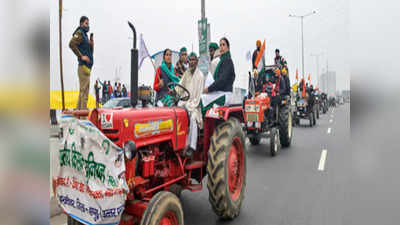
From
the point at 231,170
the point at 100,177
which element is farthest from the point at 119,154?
the point at 231,170

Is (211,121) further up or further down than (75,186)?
further up

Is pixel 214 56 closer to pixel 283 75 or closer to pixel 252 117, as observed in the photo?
pixel 252 117

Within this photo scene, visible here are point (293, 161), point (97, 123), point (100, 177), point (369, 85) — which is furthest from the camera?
point (293, 161)

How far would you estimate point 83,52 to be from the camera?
4.48 m

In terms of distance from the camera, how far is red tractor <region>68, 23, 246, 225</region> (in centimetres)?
227

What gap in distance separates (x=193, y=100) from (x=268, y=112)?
466cm

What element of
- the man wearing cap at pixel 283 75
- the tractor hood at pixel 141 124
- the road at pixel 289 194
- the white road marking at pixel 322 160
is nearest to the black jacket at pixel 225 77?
the tractor hood at pixel 141 124

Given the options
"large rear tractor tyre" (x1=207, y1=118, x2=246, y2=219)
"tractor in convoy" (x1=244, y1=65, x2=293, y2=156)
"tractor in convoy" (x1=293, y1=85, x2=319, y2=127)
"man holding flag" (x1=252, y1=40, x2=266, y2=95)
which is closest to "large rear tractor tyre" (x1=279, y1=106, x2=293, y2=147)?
"tractor in convoy" (x1=244, y1=65, x2=293, y2=156)

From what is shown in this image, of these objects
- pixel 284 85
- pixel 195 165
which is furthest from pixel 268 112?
pixel 195 165

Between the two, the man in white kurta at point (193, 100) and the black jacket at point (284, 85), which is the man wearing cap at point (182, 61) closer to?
the man in white kurta at point (193, 100)

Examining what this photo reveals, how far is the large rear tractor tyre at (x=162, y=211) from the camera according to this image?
2.12 m

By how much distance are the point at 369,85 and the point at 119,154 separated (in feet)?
5.56

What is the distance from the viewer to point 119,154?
2102 millimetres

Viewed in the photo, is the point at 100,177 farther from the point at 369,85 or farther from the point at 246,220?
the point at 246,220
